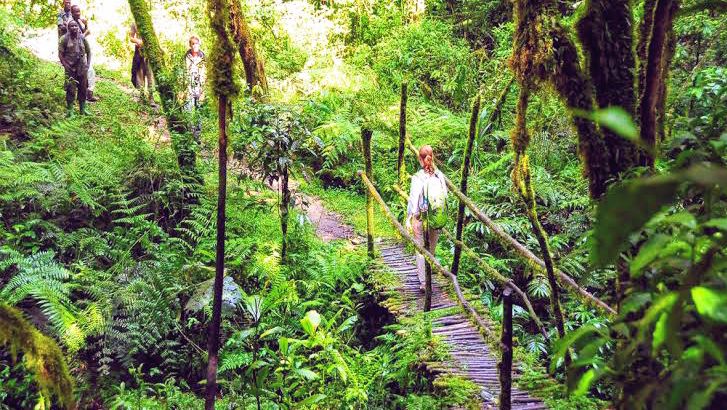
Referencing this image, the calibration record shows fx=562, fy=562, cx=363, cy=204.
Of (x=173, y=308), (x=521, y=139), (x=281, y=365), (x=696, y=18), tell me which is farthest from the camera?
(x=696, y=18)

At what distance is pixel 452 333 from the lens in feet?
15.6

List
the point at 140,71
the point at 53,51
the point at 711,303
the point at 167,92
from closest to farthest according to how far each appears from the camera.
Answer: the point at 711,303 < the point at 167,92 < the point at 140,71 < the point at 53,51

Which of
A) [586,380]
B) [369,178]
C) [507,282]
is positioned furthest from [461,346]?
[586,380]

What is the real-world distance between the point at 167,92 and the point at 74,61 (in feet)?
10.7

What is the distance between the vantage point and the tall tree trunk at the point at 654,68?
2.24 metres

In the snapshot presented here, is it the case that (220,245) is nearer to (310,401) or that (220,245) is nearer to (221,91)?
(221,91)

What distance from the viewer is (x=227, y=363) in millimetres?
4703

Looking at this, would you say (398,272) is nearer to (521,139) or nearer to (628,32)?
(521,139)

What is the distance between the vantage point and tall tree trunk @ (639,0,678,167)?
7.34ft

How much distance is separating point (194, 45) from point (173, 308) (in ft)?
16.1

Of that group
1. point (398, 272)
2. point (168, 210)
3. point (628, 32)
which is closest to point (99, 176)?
point (168, 210)

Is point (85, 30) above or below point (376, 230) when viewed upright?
above

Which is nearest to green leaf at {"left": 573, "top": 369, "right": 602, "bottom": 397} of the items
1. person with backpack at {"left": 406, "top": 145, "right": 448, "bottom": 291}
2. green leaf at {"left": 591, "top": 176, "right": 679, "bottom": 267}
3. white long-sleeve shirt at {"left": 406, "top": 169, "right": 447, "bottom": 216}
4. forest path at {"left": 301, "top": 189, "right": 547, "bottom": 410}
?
green leaf at {"left": 591, "top": 176, "right": 679, "bottom": 267}

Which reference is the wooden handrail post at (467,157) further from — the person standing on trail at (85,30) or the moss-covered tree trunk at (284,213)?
the person standing on trail at (85,30)
